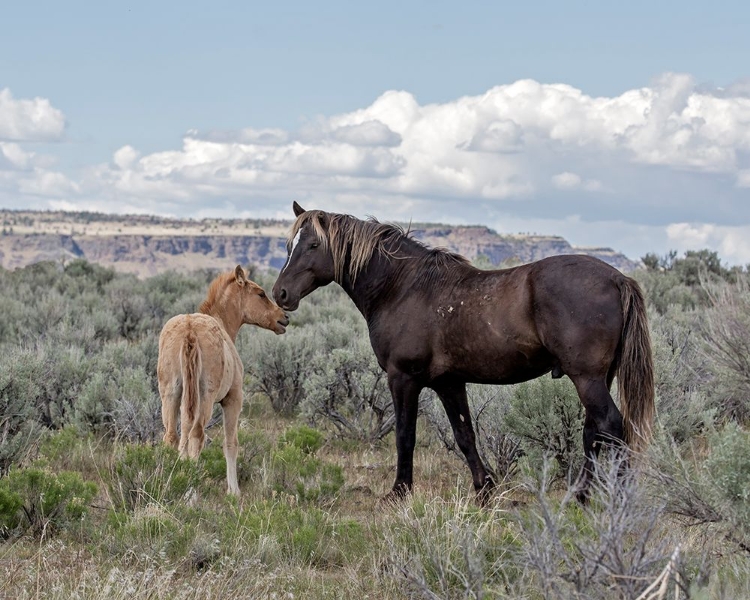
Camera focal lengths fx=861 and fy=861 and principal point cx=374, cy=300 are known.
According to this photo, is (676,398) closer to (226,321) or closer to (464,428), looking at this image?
(464,428)

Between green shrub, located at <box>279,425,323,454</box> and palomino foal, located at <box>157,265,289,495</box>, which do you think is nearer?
palomino foal, located at <box>157,265,289,495</box>

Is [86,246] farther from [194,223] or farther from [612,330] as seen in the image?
[612,330]

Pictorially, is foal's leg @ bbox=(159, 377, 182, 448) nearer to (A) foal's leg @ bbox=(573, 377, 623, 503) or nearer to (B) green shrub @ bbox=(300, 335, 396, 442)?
(B) green shrub @ bbox=(300, 335, 396, 442)

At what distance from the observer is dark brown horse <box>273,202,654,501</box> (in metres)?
5.50

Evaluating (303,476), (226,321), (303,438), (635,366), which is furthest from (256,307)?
(635,366)

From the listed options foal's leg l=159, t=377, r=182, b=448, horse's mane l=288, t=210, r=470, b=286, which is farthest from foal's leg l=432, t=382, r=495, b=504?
foal's leg l=159, t=377, r=182, b=448

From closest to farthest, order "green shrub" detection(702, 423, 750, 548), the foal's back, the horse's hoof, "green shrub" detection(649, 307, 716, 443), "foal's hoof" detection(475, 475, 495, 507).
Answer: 1. "green shrub" detection(702, 423, 750, 548)
2. the horse's hoof
3. "foal's hoof" detection(475, 475, 495, 507)
4. the foal's back
5. "green shrub" detection(649, 307, 716, 443)

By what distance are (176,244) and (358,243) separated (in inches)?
4369

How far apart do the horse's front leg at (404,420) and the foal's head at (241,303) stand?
2218 millimetres

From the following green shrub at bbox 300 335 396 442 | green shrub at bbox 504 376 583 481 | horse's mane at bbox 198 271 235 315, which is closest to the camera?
green shrub at bbox 504 376 583 481

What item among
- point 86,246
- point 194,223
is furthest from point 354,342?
point 194,223

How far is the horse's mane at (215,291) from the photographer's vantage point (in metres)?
7.99

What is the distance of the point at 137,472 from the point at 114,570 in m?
2.15

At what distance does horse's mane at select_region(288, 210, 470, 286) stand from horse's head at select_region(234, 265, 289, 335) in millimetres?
1512
